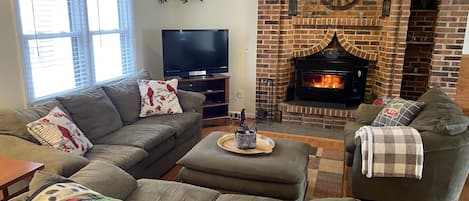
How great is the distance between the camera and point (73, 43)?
3.71 metres

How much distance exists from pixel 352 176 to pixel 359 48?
2.57 m

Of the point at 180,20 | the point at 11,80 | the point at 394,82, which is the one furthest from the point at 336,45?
the point at 11,80

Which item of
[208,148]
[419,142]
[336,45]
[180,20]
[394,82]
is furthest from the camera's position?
[180,20]

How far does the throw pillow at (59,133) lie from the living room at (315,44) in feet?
4.43

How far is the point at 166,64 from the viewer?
479cm

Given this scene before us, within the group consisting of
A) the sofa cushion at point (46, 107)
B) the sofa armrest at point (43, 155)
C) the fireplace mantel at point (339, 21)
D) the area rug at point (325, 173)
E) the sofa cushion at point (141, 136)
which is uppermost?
the fireplace mantel at point (339, 21)

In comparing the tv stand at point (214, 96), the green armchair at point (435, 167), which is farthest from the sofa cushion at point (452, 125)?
the tv stand at point (214, 96)

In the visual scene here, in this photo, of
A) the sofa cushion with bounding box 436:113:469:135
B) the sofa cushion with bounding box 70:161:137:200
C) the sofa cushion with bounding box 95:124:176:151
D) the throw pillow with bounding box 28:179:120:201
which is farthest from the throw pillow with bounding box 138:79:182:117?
the sofa cushion with bounding box 436:113:469:135

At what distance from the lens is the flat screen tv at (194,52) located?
477 centimetres

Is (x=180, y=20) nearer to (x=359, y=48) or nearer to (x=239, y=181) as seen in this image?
(x=359, y=48)

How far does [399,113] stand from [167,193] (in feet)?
6.86

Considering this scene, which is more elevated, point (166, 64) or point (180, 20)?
point (180, 20)

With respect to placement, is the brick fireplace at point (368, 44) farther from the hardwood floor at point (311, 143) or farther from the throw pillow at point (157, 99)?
the throw pillow at point (157, 99)

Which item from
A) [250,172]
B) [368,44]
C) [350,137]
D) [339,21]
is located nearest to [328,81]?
[368,44]
